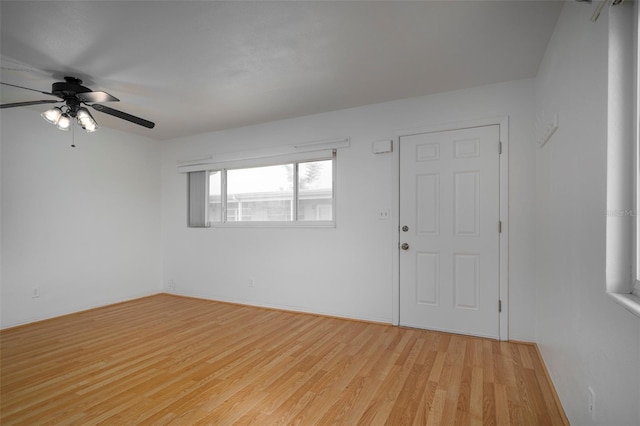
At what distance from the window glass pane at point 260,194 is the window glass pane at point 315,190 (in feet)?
0.57

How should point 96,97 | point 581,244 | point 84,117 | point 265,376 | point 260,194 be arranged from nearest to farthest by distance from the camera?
point 581,244 → point 265,376 → point 96,97 → point 84,117 → point 260,194

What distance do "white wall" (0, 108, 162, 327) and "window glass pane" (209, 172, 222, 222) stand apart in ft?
3.52

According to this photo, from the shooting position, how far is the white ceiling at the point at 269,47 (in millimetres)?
2033

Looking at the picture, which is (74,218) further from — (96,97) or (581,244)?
(581,244)

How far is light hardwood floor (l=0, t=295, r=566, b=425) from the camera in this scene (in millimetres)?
1933

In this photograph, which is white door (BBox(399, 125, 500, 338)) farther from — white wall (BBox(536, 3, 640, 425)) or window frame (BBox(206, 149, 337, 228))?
window frame (BBox(206, 149, 337, 228))

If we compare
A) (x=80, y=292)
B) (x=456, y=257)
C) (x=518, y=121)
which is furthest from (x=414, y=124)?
(x=80, y=292)

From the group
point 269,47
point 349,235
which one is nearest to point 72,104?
point 269,47

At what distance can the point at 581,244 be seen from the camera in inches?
64.7

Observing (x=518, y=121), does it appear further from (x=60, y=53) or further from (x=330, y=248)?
(x=60, y=53)

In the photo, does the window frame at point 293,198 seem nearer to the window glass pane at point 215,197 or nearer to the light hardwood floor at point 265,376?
the window glass pane at point 215,197

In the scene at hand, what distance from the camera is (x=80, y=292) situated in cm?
428

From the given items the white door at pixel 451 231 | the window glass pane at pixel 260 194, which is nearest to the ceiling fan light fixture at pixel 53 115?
the window glass pane at pixel 260 194

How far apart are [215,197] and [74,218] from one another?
1.86 m
